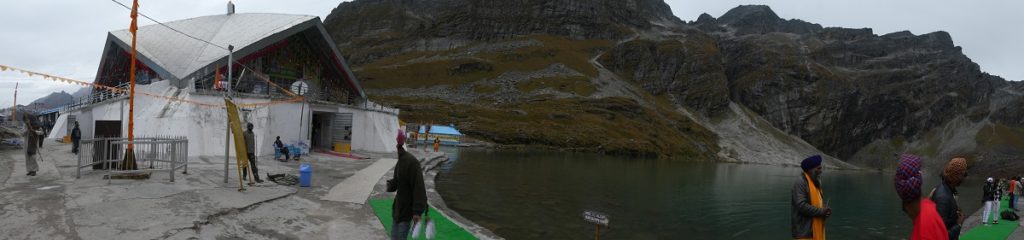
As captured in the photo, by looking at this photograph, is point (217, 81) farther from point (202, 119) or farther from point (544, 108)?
point (544, 108)

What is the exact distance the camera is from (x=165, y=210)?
867cm

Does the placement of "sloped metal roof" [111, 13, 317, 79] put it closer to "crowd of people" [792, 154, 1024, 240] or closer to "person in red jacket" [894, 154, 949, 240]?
"crowd of people" [792, 154, 1024, 240]

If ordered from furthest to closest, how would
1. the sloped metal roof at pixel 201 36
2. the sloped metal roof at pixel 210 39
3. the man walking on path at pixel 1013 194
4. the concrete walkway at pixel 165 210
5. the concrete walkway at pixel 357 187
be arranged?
1. the sloped metal roof at pixel 201 36
2. the sloped metal roof at pixel 210 39
3. the man walking on path at pixel 1013 194
4. the concrete walkway at pixel 357 187
5. the concrete walkway at pixel 165 210

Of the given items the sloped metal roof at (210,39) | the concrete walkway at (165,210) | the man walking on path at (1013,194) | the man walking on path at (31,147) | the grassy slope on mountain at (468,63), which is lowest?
the man walking on path at (1013,194)

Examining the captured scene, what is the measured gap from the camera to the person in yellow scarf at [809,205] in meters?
6.01

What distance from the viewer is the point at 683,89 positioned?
135 metres

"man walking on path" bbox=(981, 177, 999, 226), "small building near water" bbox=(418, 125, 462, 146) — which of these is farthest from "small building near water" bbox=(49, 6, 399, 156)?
"man walking on path" bbox=(981, 177, 999, 226)

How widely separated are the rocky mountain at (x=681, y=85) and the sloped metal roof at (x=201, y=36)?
148ft

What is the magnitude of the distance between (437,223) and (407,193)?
4.37 m

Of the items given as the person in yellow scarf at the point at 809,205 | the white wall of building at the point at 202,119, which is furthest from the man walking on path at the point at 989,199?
the white wall of building at the point at 202,119

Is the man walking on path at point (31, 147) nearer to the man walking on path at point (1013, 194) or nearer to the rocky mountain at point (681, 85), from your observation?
the man walking on path at point (1013, 194)

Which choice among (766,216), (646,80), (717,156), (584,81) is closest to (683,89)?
(646,80)

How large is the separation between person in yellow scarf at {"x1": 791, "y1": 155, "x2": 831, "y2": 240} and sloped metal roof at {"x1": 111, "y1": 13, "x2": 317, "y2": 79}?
27.4 metres

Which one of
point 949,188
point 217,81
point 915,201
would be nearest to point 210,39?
point 217,81
